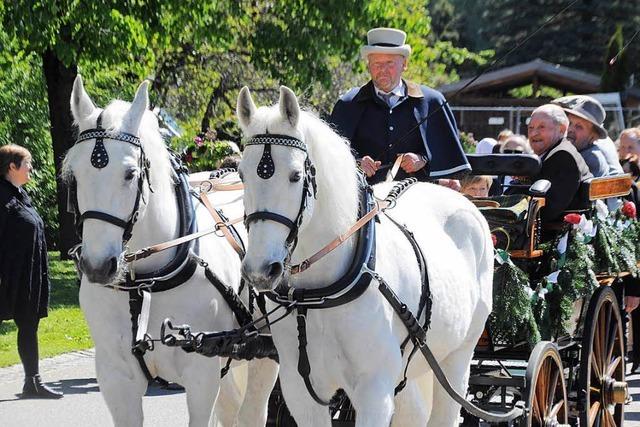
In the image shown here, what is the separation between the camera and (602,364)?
696cm

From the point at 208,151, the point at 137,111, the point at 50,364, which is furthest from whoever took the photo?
the point at 208,151

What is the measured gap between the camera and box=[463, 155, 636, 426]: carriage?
6184mm

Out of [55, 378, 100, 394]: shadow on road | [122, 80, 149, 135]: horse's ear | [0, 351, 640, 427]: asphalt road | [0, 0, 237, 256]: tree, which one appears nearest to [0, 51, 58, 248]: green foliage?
[0, 0, 237, 256]: tree

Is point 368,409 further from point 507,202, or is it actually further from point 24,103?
point 24,103

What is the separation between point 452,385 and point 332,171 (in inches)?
64.2

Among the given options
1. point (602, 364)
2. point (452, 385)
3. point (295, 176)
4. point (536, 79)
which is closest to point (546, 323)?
point (602, 364)

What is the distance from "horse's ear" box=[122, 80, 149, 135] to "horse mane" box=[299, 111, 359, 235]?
2.71 ft

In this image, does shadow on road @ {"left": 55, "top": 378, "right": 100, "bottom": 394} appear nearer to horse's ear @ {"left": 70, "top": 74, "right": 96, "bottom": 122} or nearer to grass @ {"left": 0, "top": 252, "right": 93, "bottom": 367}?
grass @ {"left": 0, "top": 252, "right": 93, "bottom": 367}

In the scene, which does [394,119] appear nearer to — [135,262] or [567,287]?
[567,287]

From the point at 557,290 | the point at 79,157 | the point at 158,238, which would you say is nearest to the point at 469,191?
the point at 557,290

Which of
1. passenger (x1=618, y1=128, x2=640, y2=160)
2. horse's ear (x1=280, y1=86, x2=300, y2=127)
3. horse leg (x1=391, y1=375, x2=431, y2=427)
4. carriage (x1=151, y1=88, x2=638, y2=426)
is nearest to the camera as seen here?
horse's ear (x1=280, y1=86, x2=300, y2=127)

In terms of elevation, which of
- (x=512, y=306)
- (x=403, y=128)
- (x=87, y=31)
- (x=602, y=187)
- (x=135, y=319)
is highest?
(x=87, y=31)

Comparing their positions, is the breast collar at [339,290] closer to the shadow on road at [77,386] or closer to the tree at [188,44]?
the shadow on road at [77,386]

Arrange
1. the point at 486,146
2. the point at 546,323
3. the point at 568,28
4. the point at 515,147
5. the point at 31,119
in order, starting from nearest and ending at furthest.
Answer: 1. the point at 546,323
2. the point at 515,147
3. the point at 486,146
4. the point at 31,119
5. the point at 568,28
